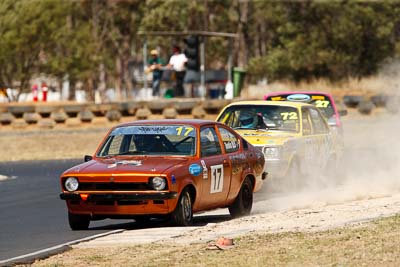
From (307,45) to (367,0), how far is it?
152 inches

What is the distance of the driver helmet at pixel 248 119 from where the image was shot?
18531mm

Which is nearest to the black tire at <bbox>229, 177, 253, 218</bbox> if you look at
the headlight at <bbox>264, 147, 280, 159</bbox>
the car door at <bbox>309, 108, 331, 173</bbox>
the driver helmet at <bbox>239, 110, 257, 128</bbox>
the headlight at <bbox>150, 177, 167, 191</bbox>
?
the headlight at <bbox>150, 177, 167, 191</bbox>

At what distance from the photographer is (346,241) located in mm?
10508

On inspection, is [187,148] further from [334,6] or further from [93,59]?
[334,6]

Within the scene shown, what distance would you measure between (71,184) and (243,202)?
243 centimetres

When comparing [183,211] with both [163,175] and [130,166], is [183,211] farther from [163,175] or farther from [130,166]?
[130,166]

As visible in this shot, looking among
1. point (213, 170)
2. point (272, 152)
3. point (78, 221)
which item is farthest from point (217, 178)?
point (272, 152)

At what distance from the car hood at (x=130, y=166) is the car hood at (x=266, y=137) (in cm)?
475

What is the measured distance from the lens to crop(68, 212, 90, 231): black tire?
42.4 feet

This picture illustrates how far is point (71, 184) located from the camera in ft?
41.9

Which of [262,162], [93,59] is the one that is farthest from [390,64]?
[262,162]

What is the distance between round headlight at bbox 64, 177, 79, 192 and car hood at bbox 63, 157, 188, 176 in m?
0.07

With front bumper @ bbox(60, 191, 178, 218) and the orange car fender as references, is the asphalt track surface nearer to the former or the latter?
front bumper @ bbox(60, 191, 178, 218)

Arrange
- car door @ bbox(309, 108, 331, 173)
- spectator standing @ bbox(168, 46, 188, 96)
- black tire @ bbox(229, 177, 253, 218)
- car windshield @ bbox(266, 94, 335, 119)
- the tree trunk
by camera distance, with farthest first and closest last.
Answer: the tree trunk
spectator standing @ bbox(168, 46, 188, 96)
car windshield @ bbox(266, 94, 335, 119)
car door @ bbox(309, 108, 331, 173)
black tire @ bbox(229, 177, 253, 218)
